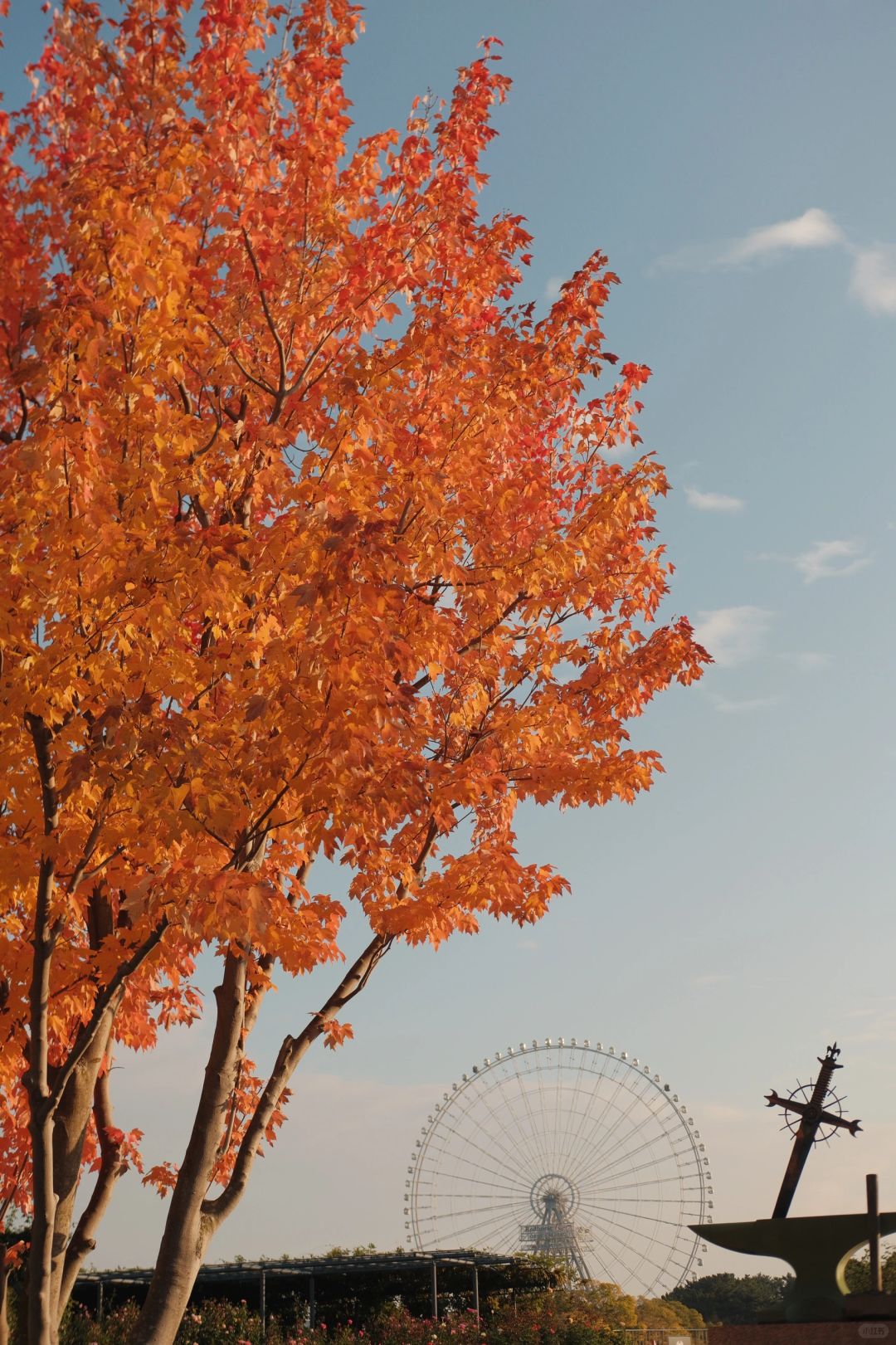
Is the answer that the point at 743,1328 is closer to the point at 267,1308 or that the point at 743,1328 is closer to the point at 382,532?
the point at 382,532

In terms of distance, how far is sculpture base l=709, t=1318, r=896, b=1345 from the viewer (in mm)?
7305

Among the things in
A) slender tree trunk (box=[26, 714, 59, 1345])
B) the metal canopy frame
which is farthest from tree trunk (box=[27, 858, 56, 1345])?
the metal canopy frame

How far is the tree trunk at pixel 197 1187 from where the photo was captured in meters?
6.78

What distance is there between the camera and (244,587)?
6.18 metres

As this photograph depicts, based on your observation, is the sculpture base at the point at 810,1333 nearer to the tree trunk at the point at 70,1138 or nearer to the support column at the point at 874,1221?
the support column at the point at 874,1221

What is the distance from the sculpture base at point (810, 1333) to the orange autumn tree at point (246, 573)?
2.92 m

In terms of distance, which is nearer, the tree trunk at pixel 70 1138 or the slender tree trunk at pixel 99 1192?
the tree trunk at pixel 70 1138

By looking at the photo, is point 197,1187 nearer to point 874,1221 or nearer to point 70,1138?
point 70,1138

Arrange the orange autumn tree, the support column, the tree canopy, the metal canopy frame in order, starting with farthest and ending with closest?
the tree canopy
the metal canopy frame
the support column
the orange autumn tree

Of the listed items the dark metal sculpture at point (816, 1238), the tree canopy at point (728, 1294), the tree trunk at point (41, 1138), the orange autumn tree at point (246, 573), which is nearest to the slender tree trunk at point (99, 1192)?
the orange autumn tree at point (246, 573)

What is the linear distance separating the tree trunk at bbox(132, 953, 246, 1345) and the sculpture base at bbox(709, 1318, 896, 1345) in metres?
3.25

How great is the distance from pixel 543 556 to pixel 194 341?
2.45 meters

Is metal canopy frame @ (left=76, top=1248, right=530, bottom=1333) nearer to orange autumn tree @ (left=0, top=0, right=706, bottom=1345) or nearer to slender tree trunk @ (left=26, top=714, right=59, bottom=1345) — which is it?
orange autumn tree @ (left=0, top=0, right=706, bottom=1345)

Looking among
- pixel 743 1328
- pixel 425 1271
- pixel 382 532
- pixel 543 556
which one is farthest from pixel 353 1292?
pixel 382 532
